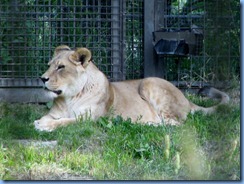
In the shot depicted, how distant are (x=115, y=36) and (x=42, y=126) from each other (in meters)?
1.69

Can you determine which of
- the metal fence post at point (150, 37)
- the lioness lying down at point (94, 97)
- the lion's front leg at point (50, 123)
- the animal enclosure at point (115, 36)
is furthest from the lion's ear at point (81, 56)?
the metal fence post at point (150, 37)

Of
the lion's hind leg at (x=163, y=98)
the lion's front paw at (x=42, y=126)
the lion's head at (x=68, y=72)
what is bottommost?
the lion's front paw at (x=42, y=126)

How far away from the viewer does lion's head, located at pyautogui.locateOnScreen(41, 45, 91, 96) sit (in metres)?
5.83

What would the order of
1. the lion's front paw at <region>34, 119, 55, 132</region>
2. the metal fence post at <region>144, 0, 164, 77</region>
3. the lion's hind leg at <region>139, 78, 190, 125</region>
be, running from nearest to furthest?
the lion's front paw at <region>34, 119, 55, 132</region>
the lion's hind leg at <region>139, 78, 190, 125</region>
the metal fence post at <region>144, 0, 164, 77</region>

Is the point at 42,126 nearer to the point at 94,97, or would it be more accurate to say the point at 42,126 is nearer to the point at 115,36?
the point at 94,97

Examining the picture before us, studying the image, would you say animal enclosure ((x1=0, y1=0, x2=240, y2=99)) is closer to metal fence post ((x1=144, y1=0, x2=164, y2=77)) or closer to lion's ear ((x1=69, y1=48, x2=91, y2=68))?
metal fence post ((x1=144, y1=0, x2=164, y2=77))

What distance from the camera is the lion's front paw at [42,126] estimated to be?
552 centimetres

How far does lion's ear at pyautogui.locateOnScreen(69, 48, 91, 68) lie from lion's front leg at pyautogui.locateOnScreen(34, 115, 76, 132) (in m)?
0.58

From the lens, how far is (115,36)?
6.92 m

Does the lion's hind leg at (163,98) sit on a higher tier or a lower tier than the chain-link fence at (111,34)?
lower

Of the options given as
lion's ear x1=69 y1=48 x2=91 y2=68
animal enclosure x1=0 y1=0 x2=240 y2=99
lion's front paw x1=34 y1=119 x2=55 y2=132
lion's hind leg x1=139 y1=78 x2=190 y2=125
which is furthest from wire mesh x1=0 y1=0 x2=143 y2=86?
lion's front paw x1=34 y1=119 x2=55 y2=132

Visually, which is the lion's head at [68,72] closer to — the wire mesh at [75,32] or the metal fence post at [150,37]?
the wire mesh at [75,32]

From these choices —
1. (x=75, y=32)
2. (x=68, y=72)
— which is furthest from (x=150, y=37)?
(x=68, y=72)

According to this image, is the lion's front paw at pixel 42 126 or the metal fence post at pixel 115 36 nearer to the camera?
the lion's front paw at pixel 42 126
